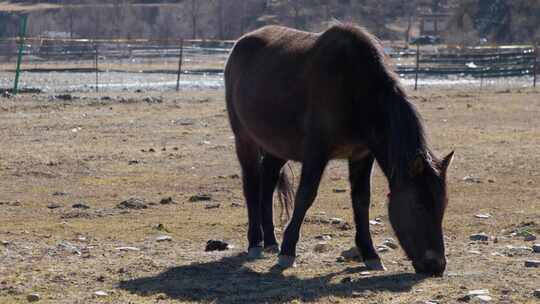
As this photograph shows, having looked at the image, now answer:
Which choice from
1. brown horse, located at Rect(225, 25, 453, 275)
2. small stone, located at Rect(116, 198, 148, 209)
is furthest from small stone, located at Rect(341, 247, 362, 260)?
small stone, located at Rect(116, 198, 148, 209)

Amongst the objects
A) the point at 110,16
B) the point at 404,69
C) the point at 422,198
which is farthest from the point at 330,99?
the point at 110,16

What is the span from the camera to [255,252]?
9594mm

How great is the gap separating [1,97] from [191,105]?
4.80 metres

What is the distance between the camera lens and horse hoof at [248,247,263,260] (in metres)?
9.50

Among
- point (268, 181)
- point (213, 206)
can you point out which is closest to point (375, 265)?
point (268, 181)

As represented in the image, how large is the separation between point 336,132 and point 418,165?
2.84ft

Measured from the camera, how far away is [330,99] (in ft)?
28.3

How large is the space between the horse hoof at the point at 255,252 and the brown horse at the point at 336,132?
1 cm

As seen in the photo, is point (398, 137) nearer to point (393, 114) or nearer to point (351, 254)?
point (393, 114)

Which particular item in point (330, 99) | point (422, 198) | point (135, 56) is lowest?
point (135, 56)

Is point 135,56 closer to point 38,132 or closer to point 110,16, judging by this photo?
point 110,16

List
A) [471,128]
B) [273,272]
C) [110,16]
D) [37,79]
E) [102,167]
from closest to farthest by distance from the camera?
[273,272] → [102,167] → [471,128] → [37,79] → [110,16]

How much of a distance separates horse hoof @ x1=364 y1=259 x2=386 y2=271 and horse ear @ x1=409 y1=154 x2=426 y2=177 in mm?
1131

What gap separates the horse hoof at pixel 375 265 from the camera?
348 inches
